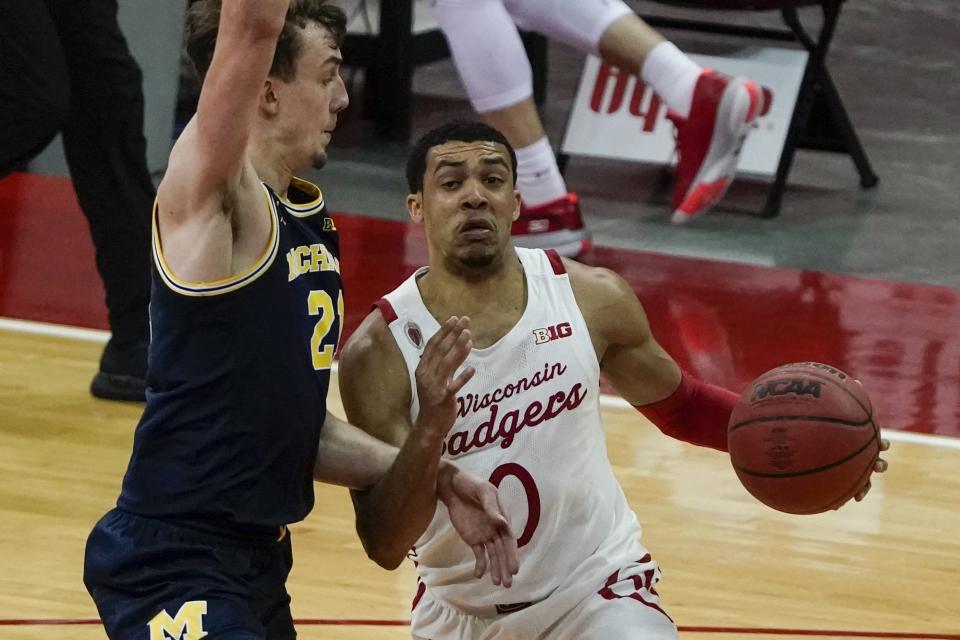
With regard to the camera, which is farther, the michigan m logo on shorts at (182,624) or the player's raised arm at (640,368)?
the player's raised arm at (640,368)

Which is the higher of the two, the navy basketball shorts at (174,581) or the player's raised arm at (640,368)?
the navy basketball shorts at (174,581)

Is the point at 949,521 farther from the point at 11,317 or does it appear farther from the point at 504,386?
the point at 11,317

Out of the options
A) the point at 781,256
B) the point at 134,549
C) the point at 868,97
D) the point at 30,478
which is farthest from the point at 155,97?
the point at 134,549

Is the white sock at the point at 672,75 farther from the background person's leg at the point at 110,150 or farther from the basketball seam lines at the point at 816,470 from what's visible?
the basketball seam lines at the point at 816,470

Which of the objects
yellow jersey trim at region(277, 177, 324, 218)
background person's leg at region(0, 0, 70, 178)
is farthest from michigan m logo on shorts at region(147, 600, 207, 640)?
background person's leg at region(0, 0, 70, 178)

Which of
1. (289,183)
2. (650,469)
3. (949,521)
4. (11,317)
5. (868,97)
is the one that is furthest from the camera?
(868,97)

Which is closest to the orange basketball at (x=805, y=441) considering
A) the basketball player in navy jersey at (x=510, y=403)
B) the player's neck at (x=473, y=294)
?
the basketball player in navy jersey at (x=510, y=403)

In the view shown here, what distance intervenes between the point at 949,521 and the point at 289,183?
2.65m

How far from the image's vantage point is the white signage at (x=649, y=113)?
8.75 meters

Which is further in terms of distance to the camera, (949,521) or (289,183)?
(949,521)

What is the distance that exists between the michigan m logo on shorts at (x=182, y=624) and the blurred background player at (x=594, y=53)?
4.22 meters

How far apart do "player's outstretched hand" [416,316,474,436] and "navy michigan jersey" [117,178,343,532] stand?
21 cm

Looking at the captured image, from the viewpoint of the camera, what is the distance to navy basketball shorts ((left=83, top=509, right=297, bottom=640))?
2973 millimetres

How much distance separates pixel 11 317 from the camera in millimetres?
6676
